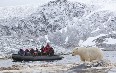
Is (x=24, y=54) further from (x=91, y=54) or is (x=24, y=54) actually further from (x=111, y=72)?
(x=111, y=72)

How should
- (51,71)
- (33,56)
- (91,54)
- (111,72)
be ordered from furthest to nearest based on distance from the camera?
(33,56) → (91,54) → (51,71) → (111,72)

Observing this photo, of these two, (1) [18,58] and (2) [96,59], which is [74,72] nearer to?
(2) [96,59]

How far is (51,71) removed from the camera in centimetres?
2723

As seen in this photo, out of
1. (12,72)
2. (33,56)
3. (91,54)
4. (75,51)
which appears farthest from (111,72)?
(33,56)

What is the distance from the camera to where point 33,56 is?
49188 mm

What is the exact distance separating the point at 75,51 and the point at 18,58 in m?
16.1

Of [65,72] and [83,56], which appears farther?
[83,56]

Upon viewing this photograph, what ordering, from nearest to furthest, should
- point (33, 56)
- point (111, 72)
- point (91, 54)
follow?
point (111, 72), point (91, 54), point (33, 56)

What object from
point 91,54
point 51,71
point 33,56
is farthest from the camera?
point 33,56

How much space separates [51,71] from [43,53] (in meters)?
22.7

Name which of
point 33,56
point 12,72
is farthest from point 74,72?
point 33,56

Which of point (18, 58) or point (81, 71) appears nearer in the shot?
point (81, 71)

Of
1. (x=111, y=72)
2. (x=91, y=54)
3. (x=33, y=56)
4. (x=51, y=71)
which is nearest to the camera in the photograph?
(x=111, y=72)

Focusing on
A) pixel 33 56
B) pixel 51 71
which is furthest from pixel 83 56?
pixel 33 56
